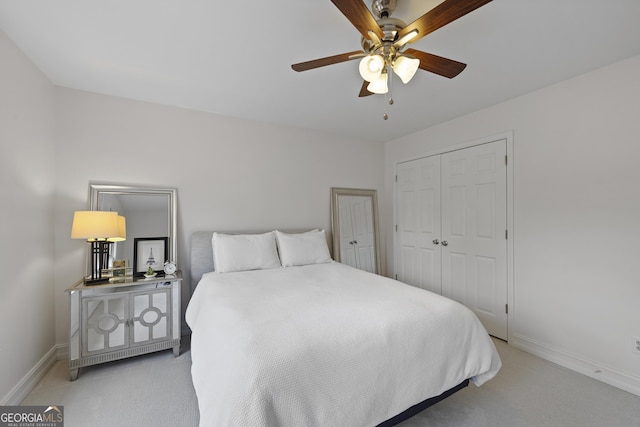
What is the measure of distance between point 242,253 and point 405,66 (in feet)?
7.24

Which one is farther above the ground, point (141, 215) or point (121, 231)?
point (141, 215)

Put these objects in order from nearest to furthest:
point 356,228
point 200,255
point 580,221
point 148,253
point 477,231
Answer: point 580,221 → point 148,253 → point 200,255 → point 477,231 → point 356,228

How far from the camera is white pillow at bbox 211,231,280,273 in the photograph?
271 centimetres

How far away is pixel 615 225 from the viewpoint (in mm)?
2090

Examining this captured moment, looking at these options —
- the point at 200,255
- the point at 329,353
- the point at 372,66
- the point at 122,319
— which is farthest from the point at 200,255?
the point at 372,66

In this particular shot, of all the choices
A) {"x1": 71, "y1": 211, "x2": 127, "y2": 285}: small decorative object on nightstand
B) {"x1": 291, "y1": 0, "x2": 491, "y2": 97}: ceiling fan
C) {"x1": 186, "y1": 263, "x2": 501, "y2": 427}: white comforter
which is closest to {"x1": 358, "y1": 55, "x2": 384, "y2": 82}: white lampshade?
{"x1": 291, "y1": 0, "x2": 491, "y2": 97}: ceiling fan

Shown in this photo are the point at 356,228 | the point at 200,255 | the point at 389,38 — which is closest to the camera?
the point at 389,38

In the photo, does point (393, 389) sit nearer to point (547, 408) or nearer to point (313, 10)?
point (547, 408)

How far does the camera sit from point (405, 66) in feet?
4.71

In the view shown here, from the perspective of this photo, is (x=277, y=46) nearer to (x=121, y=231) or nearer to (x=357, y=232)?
(x=121, y=231)

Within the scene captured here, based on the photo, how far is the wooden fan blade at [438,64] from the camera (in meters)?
1.48

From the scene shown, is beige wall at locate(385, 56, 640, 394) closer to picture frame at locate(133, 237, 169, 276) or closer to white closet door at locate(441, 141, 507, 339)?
white closet door at locate(441, 141, 507, 339)

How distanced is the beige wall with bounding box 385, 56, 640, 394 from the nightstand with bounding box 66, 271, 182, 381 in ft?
11.1

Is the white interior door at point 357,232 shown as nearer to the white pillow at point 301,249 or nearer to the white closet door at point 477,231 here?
the white pillow at point 301,249
